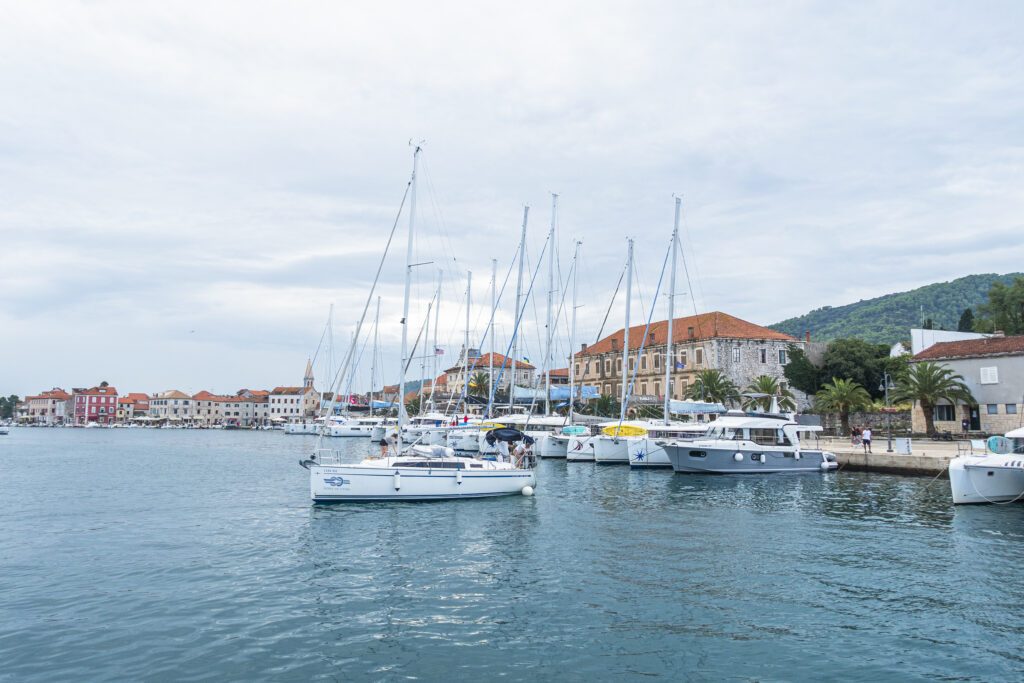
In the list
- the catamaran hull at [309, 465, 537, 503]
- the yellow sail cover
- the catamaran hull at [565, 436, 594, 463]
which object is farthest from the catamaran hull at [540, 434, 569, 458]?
the catamaran hull at [309, 465, 537, 503]

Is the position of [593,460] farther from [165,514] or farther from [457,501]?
[165,514]

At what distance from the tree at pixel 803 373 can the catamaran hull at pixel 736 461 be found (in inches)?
1718

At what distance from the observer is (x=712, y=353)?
313ft

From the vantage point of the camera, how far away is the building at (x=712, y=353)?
312 feet

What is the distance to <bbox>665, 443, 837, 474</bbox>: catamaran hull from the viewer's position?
4394cm

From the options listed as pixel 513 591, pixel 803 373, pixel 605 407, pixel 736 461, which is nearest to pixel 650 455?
pixel 736 461

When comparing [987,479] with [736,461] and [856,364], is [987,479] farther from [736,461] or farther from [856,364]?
[856,364]

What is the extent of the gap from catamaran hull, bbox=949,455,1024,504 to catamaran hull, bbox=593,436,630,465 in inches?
994

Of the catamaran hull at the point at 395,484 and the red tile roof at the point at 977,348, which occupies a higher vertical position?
the red tile roof at the point at 977,348

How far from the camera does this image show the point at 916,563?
788 inches

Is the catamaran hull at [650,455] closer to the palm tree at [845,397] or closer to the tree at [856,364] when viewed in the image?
the palm tree at [845,397]

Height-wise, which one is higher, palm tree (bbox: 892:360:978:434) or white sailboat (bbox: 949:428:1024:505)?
palm tree (bbox: 892:360:978:434)

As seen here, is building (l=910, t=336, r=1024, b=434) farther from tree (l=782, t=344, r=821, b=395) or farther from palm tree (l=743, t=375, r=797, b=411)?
tree (l=782, t=344, r=821, b=395)

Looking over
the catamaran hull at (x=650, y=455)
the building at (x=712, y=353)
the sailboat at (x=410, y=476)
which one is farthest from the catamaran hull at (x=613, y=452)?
the building at (x=712, y=353)
